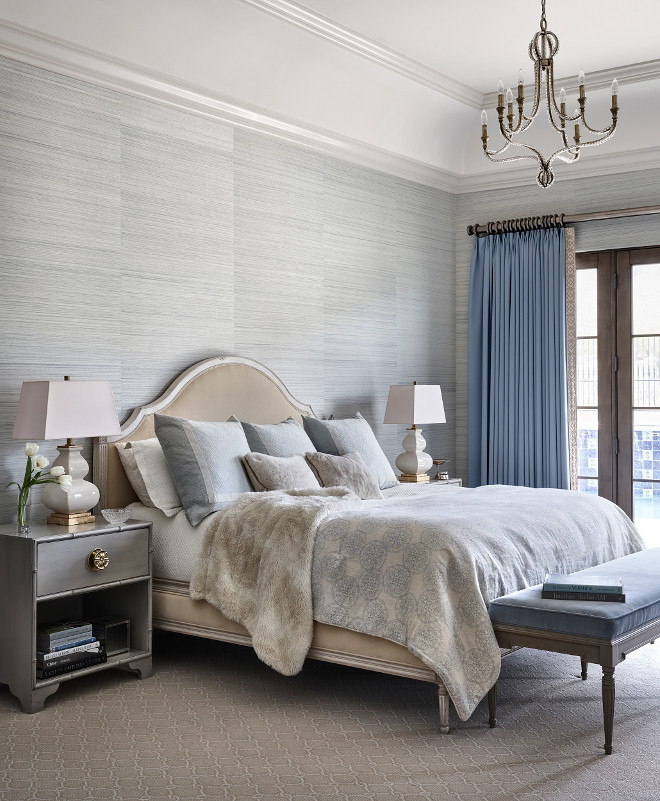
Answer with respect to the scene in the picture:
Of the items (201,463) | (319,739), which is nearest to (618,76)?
(201,463)

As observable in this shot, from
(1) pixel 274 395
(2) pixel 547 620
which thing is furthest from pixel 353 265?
(2) pixel 547 620

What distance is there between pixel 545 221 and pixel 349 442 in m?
2.29

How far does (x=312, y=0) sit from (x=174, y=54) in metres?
0.72

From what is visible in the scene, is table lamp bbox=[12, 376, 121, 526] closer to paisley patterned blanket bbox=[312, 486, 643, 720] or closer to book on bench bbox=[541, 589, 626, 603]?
paisley patterned blanket bbox=[312, 486, 643, 720]

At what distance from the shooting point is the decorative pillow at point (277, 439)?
462 cm

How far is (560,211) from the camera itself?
628 centimetres

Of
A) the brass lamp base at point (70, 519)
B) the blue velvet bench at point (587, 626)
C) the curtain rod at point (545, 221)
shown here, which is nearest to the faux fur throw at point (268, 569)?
the brass lamp base at point (70, 519)

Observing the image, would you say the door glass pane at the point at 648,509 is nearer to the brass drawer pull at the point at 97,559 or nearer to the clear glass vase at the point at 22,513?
the brass drawer pull at the point at 97,559

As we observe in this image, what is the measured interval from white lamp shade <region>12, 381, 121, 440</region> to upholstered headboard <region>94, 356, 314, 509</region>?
0.98 feet

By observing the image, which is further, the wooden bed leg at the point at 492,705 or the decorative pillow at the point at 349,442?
the decorative pillow at the point at 349,442

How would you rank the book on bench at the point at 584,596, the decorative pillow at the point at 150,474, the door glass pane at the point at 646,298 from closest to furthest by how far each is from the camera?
1. the book on bench at the point at 584,596
2. the decorative pillow at the point at 150,474
3. the door glass pane at the point at 646,298

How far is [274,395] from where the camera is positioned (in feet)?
17.0

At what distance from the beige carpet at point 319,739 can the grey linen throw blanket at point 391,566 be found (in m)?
0.23

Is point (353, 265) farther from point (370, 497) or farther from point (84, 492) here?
point (84, 492)
